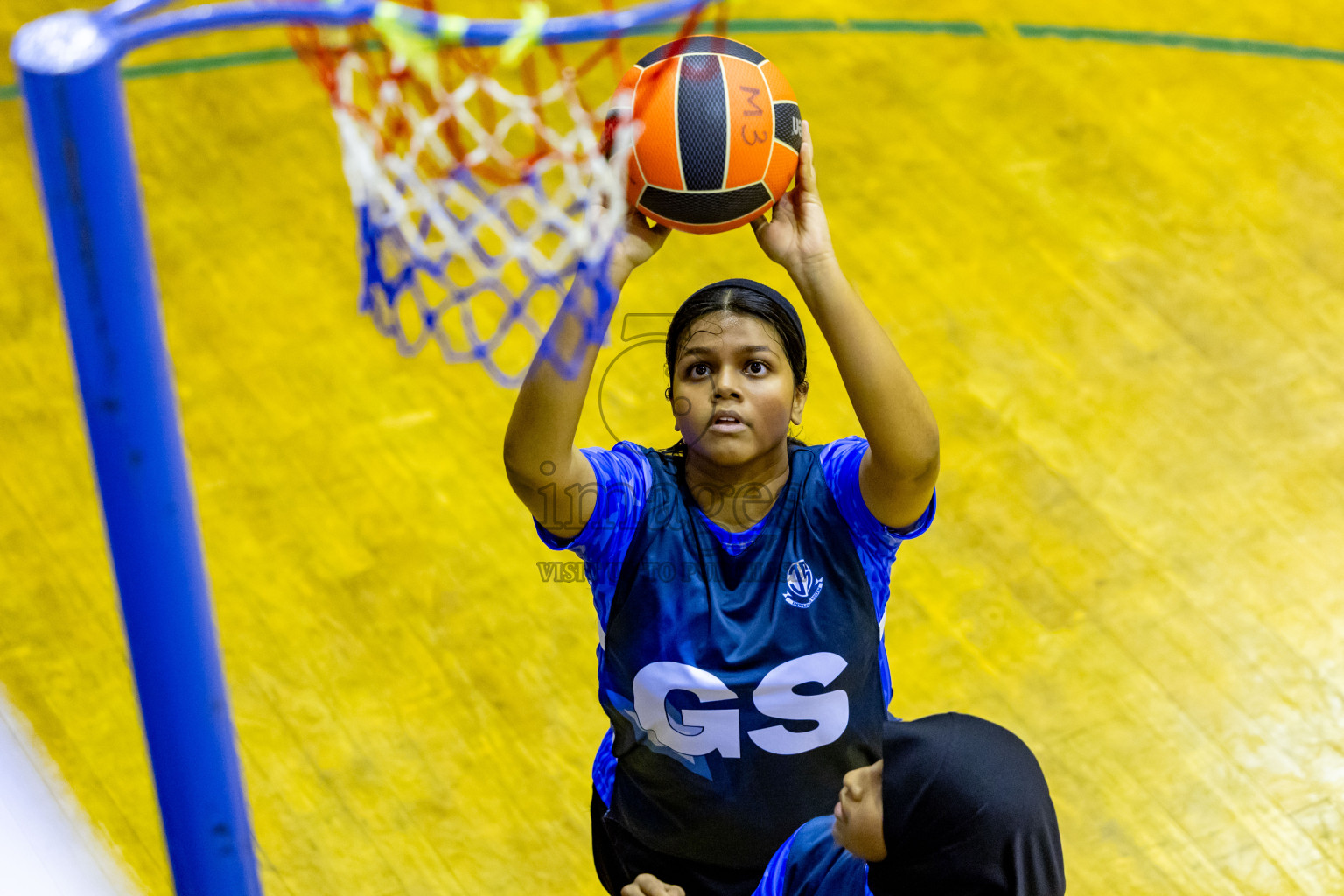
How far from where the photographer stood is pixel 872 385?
2.13 meters

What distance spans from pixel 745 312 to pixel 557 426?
16.3 inches

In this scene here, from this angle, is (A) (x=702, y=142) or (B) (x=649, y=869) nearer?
(A) (x=702, y=142)

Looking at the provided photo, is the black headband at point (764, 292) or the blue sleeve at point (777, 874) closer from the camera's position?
the blue sleeve at point (777, 874)

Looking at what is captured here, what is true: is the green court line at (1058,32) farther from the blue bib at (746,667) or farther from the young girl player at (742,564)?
the blue bib at (746,667)

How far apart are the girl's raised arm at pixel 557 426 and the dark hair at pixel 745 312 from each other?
17cm

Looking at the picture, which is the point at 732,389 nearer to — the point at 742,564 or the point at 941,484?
the point at 742,564

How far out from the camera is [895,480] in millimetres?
2168

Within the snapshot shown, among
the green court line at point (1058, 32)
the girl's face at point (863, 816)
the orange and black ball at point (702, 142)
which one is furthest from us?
the green court line at point (1058, 32)

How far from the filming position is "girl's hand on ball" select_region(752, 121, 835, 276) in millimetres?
Result: 2201

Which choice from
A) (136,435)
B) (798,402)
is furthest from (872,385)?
(136,435)

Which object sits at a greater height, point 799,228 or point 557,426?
point 799,228

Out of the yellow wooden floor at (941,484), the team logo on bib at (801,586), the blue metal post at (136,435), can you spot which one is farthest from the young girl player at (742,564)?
the yellow wooden floor at (941,484)

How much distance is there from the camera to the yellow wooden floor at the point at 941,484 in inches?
137

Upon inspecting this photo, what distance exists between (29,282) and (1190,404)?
374 centimetres
